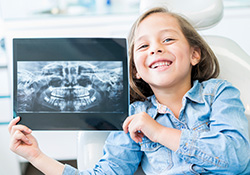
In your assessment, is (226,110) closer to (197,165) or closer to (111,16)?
(197,165)

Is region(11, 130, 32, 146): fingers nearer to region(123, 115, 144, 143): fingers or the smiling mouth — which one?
region(123, 115, 144, 143): fingers

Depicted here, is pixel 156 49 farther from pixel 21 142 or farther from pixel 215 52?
pixel 21 142

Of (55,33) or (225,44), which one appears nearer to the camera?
(225,44)

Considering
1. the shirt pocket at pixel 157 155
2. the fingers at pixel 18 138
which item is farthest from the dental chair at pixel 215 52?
the fingers at pixel 18 138

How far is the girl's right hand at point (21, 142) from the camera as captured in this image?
40.4 inches

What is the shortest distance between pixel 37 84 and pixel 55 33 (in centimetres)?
131

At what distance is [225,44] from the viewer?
138cm

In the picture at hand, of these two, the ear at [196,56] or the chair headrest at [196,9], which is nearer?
the ear at [196,56]

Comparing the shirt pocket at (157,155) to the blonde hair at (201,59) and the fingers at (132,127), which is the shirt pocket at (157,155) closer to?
the fingers at (132,127)

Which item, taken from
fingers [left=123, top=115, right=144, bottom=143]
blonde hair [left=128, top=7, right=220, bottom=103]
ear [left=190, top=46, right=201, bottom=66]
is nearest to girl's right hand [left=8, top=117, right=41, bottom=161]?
fingers [left=123, top=115, right=144, bottom=143]

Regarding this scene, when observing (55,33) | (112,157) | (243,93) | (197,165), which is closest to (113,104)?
(112,157)

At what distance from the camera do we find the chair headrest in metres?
1.37

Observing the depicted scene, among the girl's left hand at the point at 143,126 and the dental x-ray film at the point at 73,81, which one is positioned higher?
the dental x-ray film at the point at 73,81

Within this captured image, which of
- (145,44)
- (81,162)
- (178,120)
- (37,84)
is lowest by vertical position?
(81,162)
